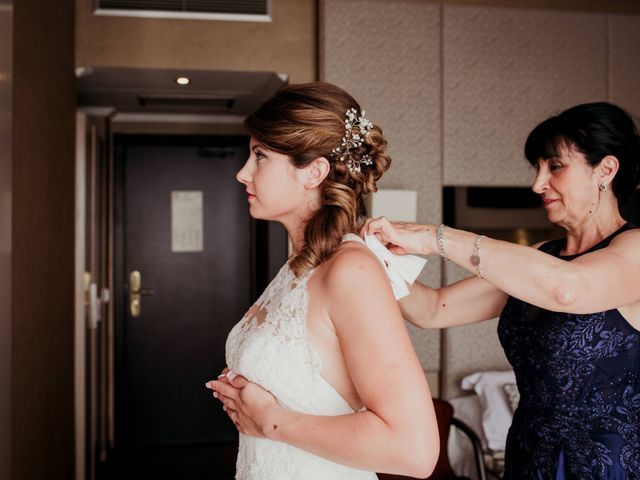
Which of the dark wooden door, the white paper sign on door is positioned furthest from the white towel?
the white paper sign on door

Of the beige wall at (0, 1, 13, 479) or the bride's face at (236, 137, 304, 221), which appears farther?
the beige wall at (0, 1, 13, 479)

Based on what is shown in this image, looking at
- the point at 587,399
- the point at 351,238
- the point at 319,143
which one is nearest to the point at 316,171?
the point at 319,143

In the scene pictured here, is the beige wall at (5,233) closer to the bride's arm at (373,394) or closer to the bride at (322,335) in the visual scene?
the bride at (322,335)

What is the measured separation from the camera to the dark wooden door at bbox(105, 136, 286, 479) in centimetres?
522

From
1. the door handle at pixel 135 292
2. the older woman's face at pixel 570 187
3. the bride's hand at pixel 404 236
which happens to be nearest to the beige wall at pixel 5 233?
the bride's hand at pixel 404 236

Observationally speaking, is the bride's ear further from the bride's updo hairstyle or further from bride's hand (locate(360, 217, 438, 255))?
bride's hand (locate(360, 217, 438, 255))

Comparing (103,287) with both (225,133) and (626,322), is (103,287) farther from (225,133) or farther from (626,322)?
(626,322)

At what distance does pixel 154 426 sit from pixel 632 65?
4295 mm

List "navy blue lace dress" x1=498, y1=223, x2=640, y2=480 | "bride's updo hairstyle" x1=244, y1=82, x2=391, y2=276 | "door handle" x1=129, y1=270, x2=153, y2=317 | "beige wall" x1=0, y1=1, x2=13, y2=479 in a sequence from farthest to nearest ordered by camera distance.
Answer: "door handle" x1=129, y1=270, x2=153, y2=317 → "beige wall" x1=0, y1=1, x2=13, y2=479 → "navy blue lace dress" x1=498, y1=223, x2=640, y2=480 → "bride's updo hairstyle" x1=244, y1=82, x2=391, y2=276

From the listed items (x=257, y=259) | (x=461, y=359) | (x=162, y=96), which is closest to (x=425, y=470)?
(x=461, y=359)

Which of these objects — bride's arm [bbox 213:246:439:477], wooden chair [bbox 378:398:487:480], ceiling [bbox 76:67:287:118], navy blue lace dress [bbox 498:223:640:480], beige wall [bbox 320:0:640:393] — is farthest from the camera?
ceiling [bbox 76:67:287:118]

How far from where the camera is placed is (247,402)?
134 centimetres

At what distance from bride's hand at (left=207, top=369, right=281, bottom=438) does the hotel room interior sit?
3.56 ft

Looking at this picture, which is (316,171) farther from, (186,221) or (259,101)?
(186,221)
